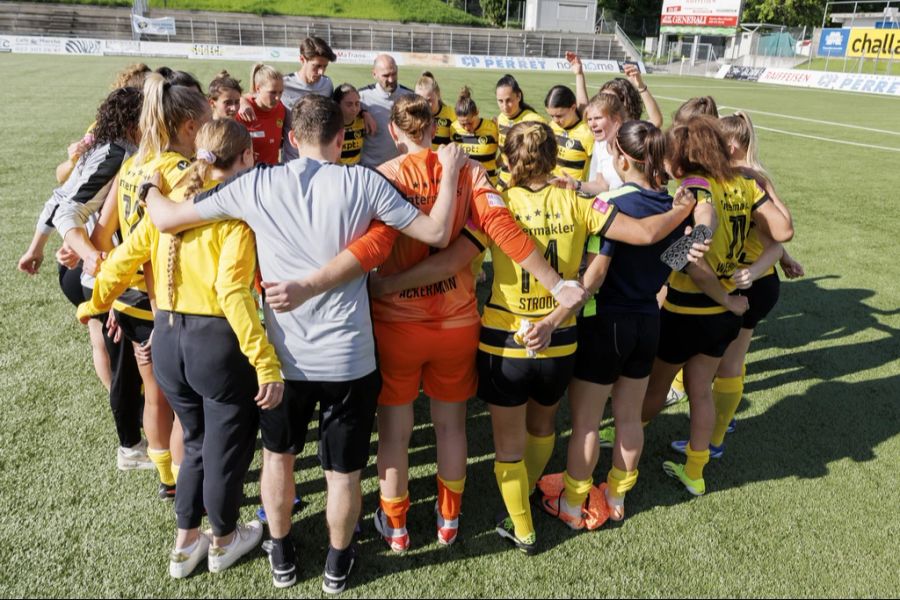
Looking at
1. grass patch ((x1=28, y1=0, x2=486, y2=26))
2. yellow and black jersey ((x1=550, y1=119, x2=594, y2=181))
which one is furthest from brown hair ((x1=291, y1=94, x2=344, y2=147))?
grass patch ((x1=28, y1=0, x2=486, y2=26))

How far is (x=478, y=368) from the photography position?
3123 millimetres

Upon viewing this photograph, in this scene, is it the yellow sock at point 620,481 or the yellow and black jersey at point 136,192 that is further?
the yellow sock at point 620,481

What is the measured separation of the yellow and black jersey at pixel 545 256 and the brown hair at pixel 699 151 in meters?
0.71

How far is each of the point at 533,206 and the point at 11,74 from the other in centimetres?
2728

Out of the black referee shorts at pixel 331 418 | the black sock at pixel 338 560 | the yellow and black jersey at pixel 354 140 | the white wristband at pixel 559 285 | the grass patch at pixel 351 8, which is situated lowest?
the black sock at pixel 338 560

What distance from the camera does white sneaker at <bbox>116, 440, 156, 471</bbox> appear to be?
3850mm

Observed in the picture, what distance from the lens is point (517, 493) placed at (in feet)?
10.6

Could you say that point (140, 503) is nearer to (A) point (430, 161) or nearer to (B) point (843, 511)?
(A) point (430, 161)

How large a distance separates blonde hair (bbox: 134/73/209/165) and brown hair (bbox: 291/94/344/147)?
0.82 meters

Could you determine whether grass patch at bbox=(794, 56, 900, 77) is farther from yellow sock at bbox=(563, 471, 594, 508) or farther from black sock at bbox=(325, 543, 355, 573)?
black sock at bbox=(325, 543, 355, 573)

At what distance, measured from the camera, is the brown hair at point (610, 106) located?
462cm

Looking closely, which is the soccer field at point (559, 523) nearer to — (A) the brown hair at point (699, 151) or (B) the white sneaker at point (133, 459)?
(B) the white sneaker at point (133, 459)

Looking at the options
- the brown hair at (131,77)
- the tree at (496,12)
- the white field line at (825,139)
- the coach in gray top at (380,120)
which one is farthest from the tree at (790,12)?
the brown hair at (131,77)

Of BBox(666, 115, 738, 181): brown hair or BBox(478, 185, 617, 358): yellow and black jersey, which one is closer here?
BBox(478, 185, 617, 358): yellow and black jersey
